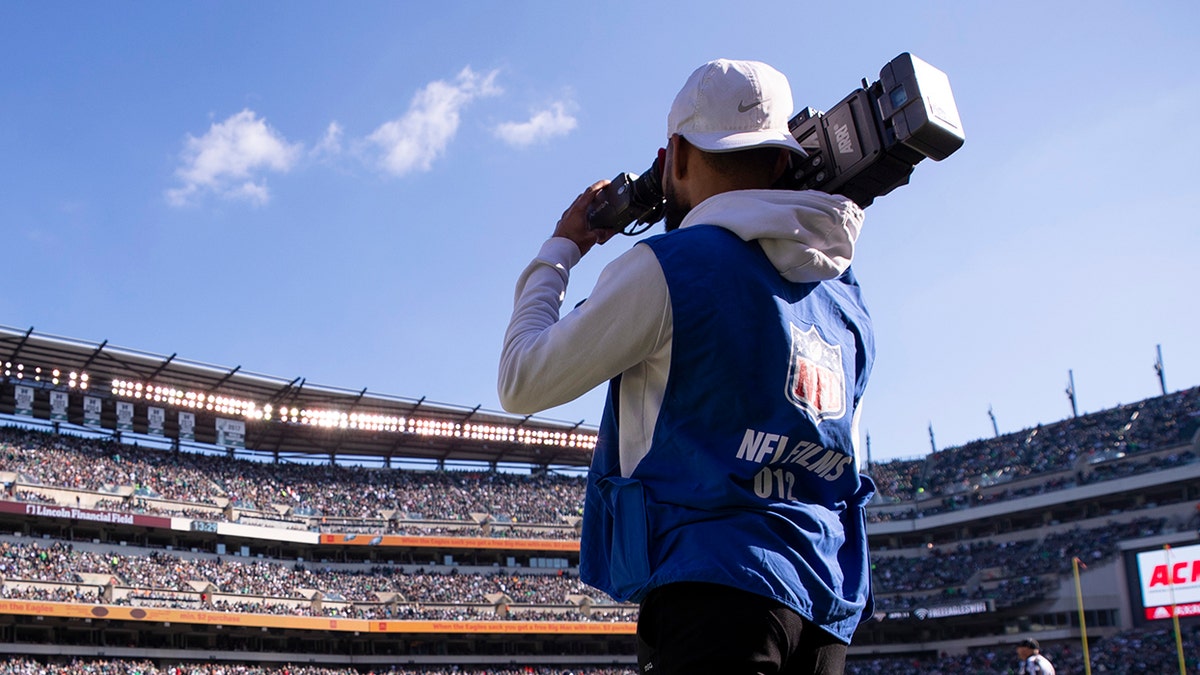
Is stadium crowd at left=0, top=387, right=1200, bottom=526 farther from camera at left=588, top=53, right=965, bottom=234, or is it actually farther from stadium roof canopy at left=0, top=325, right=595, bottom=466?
camera at left=588, top=53, right=965, bottom=234

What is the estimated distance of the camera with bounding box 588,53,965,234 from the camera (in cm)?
209

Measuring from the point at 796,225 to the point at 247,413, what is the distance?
56.3m

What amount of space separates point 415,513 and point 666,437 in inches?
2271

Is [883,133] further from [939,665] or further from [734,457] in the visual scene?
[939,665]

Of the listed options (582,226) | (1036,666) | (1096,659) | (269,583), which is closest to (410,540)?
(269,583)

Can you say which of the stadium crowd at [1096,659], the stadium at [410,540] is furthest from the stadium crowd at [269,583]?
the stadium crowd at [1096,659]

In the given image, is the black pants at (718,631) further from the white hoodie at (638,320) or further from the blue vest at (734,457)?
the white hoodie at (638,320)

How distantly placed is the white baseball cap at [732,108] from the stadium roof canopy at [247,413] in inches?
1987

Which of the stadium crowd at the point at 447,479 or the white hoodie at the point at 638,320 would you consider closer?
the white hoodie at the point at 638,320

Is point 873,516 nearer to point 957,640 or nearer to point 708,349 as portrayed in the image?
point 957,640

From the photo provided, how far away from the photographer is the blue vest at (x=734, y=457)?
199 centimetres

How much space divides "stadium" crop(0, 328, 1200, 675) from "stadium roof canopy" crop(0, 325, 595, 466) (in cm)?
15

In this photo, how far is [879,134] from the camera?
7.03 ft

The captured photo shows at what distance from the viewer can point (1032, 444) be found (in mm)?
65062
